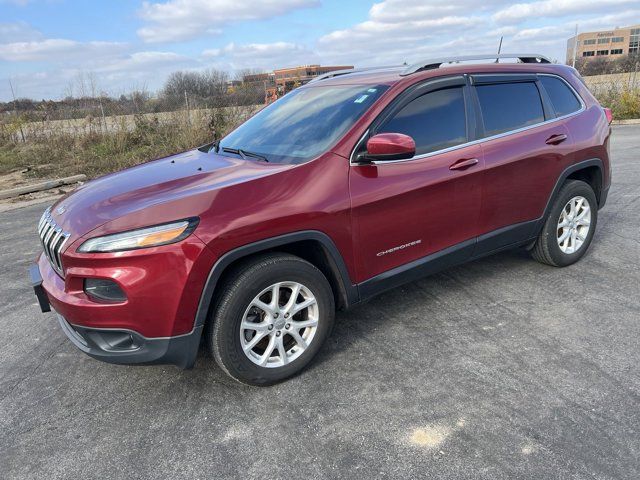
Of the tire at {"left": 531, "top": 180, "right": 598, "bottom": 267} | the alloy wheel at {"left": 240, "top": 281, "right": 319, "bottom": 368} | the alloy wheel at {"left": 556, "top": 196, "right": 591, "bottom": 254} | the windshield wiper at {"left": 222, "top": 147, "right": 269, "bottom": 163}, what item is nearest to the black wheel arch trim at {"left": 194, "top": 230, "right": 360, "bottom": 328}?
the alloy wheel at {"left": 240, "top": 281, "right": 319, "bottom": 368}

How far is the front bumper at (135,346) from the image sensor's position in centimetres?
256

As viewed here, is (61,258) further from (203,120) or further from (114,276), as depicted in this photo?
(203,120)

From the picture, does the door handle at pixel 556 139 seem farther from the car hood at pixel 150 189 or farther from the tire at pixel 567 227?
the car hood at pixel 150 189

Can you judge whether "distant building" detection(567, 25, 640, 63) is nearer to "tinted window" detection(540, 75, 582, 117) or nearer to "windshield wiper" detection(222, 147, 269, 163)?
"tinted window" detection(540, 75, 582, 117)

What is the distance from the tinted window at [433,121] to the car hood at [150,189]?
92 centimetres

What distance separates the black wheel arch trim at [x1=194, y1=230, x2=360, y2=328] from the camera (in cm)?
258

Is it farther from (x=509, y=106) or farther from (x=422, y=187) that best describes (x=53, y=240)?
(x=509, y=106)

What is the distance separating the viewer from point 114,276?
95.8 inches

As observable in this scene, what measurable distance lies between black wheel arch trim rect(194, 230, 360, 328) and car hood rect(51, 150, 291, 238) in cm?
30

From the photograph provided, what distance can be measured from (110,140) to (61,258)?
1188 cm

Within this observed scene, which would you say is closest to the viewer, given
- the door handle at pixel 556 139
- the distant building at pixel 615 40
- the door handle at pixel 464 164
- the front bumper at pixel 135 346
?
the front bumper at pixel 135 346

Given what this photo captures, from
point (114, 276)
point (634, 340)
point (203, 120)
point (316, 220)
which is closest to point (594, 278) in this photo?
point (634, 340)

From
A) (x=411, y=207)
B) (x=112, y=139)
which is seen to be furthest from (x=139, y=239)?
(x=112, y=139)

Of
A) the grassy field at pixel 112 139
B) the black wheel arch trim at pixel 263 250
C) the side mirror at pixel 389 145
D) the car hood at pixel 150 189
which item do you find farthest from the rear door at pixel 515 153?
the grassy field at pixel 112 139
